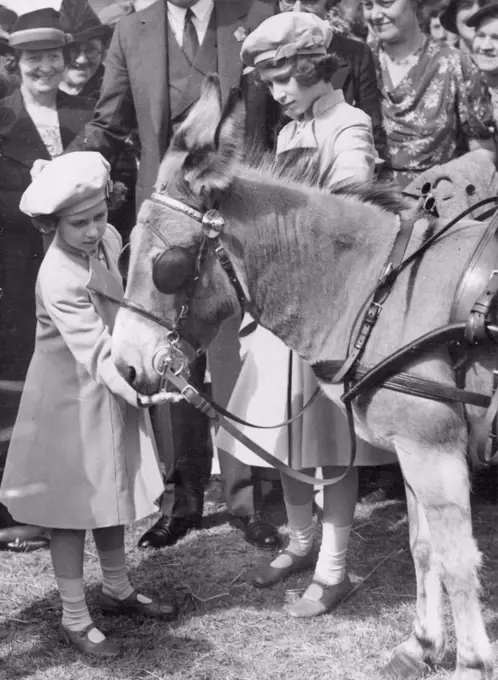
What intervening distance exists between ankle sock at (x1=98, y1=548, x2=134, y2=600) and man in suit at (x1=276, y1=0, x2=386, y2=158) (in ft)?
8.73

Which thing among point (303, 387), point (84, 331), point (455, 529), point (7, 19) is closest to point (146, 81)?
point (7, 19)

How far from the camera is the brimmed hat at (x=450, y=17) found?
5.86 m

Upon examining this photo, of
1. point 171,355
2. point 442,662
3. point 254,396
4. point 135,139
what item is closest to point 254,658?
point 442,662

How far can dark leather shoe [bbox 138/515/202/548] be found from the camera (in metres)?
5.24

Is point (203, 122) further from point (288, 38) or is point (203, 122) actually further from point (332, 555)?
point (332, 555)

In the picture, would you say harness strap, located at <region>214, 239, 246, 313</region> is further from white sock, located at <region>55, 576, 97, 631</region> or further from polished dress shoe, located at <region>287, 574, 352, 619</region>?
polished dress shoe, located at <region>287, 574, 352, 619</region>

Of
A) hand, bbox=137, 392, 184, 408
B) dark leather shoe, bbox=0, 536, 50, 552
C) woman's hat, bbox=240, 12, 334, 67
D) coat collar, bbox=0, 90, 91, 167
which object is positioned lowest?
dark leather shoe, bbox=0, 536, 50, 552

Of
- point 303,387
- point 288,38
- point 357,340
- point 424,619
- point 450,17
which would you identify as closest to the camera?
point 357,340

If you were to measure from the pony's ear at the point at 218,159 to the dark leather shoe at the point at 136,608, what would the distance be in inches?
82.7

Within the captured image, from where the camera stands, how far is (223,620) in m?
4.37

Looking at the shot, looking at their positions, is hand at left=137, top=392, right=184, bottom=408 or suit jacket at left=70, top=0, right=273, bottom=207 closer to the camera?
hand at left=137, top=392, right=184, bottom=408

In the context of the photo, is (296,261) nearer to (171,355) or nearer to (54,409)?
(171,355)

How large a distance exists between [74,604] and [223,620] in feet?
2.51

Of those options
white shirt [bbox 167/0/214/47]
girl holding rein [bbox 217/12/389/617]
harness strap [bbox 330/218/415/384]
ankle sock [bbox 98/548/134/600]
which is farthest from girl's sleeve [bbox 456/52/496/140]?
ankle sock [bbox 98/548/134/600]
